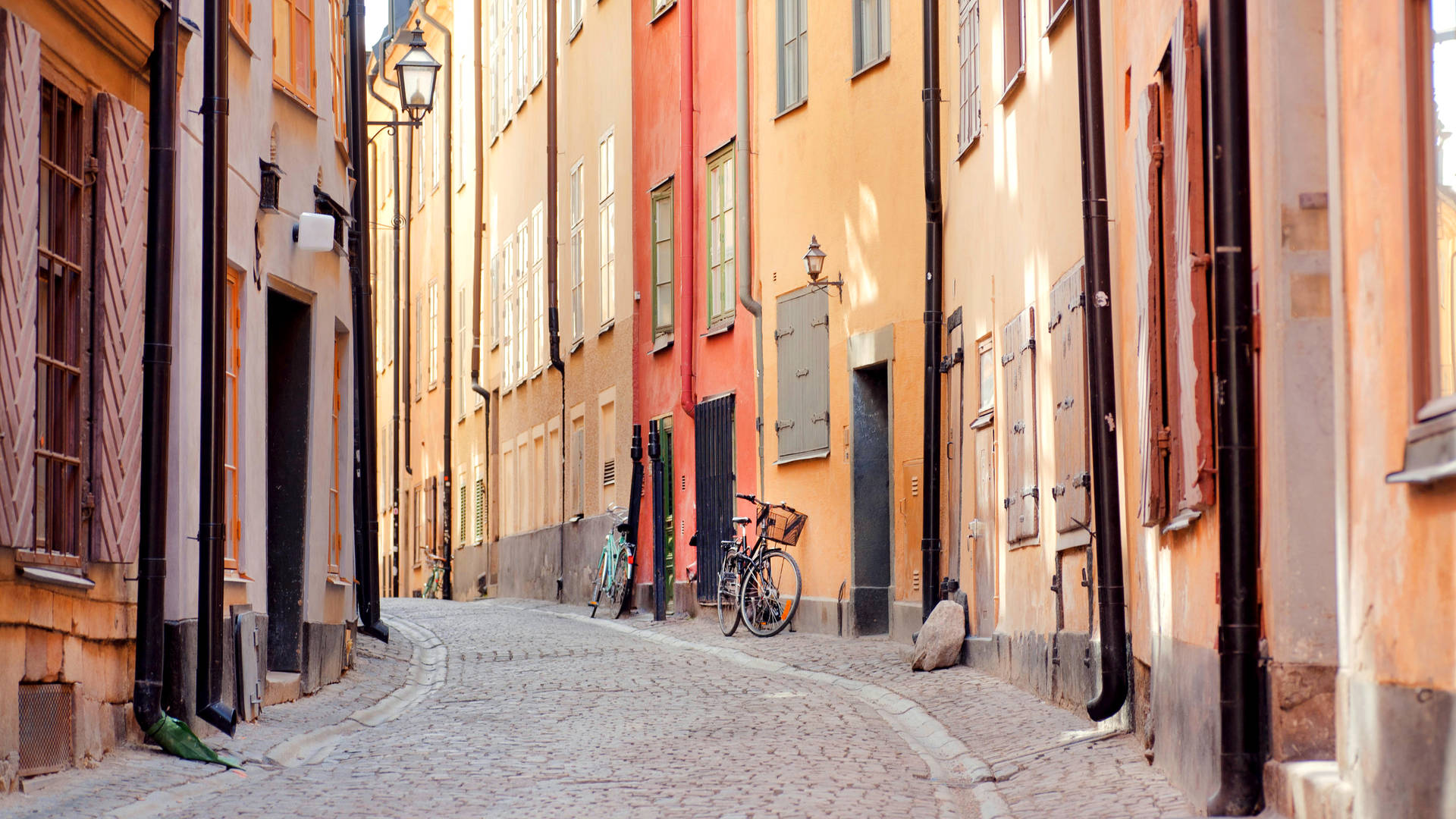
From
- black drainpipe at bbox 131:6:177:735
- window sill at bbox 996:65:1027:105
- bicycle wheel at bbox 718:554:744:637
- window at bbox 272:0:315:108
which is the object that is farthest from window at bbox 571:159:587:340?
black drainpipe at bbox 131:6:177:735

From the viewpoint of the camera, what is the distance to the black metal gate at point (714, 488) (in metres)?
21.2

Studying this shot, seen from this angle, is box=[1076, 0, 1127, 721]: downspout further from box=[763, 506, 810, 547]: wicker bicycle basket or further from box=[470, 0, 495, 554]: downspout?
box=[470, 0, 495, 554]: downspout

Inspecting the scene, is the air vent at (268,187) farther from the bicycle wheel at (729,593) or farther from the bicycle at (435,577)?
the bicycle at (435,577)

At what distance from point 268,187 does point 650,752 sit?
509 cm

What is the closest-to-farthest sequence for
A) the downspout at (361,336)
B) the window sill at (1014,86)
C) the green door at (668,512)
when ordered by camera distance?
the window sill at (1014,86) → the downspout at (361,336) → the green door at (668,512)

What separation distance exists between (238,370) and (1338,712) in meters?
7.83

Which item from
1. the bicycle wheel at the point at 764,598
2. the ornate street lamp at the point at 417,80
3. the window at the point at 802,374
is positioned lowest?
the bicycle wheel at the point at 764,598

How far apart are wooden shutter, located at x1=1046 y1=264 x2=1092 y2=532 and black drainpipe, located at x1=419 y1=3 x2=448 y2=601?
1034 inches

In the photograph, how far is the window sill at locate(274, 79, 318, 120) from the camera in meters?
13.3

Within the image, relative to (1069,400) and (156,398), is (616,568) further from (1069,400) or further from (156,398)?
(156,398)

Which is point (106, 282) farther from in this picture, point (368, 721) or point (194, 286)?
point (368, 721)

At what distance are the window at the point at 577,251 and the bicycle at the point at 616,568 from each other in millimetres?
4993

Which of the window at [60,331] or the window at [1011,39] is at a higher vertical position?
the window at [1011,39]

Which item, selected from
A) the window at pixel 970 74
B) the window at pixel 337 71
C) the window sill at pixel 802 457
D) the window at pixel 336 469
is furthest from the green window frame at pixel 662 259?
the window at pixel 970 74
